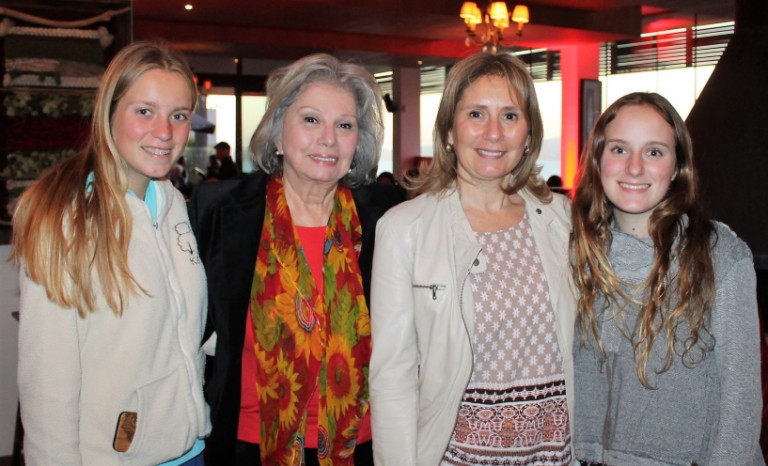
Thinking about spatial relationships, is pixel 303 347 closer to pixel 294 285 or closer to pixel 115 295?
pixel 294 285

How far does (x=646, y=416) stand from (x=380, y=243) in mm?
817

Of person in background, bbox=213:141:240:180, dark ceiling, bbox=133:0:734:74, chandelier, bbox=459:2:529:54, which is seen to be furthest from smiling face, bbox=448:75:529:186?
person in background, bbox=213:141:240:180

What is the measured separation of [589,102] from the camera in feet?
42.9

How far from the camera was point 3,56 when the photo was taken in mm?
3979

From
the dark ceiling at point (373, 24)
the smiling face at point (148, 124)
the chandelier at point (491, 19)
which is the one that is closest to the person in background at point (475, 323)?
the smiling face at point (148, 124)

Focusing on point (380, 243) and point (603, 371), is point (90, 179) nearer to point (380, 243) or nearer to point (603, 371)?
point (380, 243)

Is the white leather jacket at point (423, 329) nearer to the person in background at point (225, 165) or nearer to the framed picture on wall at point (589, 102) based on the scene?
the person in background at point (225, 165)

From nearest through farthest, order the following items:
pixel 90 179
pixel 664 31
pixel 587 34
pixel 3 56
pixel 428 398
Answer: pixel 90 179
pixel 428 398
pixel 3 56
pixel 587 34
pixel 664 31

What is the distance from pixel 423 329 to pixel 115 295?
0.78m

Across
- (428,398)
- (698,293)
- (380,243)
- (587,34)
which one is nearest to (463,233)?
(380,243)

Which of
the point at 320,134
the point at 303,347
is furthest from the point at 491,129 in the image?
the point at 303,347

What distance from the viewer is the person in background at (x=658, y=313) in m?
1.85

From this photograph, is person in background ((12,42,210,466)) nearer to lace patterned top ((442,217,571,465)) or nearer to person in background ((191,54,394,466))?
person in background ((191,54,394,466))

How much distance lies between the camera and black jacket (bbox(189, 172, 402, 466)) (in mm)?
2119
